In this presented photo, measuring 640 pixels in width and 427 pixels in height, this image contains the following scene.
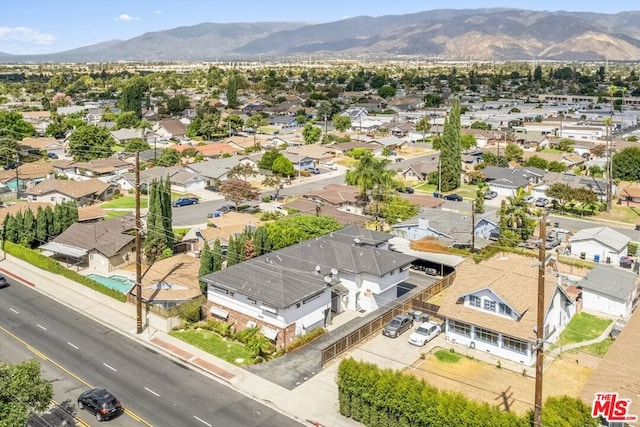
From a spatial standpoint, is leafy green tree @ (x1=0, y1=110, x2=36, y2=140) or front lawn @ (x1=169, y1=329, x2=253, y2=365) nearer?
front lawn @ (x1=169, y1=329, x2=253, y2=365)

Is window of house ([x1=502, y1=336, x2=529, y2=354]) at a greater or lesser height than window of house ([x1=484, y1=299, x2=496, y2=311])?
lesser

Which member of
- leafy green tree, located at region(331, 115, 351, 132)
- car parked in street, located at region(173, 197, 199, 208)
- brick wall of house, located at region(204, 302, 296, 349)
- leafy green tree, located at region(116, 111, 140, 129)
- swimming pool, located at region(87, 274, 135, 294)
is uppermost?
leafy green tree, located at region(116, 111, 140, 129)

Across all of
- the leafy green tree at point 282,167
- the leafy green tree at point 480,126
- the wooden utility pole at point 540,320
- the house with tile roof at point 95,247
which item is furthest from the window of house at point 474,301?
the leafy green tree at point 480,126

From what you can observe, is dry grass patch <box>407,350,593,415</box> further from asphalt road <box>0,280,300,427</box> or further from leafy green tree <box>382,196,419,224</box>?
leafy green tree <box>382,196,419,224</box>

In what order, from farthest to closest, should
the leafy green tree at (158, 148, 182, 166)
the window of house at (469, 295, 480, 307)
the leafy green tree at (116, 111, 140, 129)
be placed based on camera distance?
1. the leafy green tree at (116, 111, 140, 129)
2. the leafy green tree at (158, 148, 182, 166)
3. the window of house at (469, 295, 480, 307)

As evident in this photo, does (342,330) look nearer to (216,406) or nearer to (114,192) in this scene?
(216,406)

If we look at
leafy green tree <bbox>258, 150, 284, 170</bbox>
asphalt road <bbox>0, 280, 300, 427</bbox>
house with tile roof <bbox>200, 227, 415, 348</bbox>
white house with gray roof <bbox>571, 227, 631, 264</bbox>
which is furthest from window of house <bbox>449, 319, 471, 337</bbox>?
leafy green tree <bbox>258, 150, 284, 170</bbox>

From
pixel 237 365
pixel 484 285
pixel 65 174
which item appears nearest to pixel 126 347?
pixel 237 365

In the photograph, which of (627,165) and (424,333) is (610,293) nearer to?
(424,333)

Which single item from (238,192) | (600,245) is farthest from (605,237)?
(238,192)
